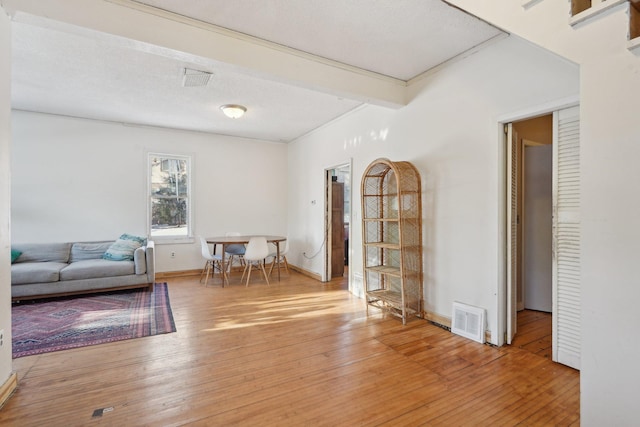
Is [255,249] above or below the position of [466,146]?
below

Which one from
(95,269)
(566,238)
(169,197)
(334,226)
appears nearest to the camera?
(566,238)

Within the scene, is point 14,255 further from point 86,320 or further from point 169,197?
point 169,197

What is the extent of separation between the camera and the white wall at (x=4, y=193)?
1.95m

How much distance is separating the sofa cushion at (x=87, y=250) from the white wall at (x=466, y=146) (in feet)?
15.0

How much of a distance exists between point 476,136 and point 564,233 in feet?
3.62

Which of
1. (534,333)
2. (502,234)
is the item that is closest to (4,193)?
(502,234)

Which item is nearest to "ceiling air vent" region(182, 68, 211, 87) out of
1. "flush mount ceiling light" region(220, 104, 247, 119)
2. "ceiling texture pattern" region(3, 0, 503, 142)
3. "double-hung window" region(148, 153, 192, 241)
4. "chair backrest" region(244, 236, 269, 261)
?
"ceiling texture pattern" region(3, 0, 503, 142)

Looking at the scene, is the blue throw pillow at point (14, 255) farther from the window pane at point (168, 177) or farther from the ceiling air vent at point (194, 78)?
the ceiling air vent at point (194, 78)

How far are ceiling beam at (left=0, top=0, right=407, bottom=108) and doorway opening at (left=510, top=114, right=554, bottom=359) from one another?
188 centimetres

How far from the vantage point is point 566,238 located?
237 cm

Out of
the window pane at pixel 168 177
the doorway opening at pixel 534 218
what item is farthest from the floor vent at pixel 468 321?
the window pane at pixel 168 177

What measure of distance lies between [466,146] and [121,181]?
17.8 ft

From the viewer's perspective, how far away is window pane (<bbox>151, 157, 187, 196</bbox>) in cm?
560

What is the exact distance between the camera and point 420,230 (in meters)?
3.41
